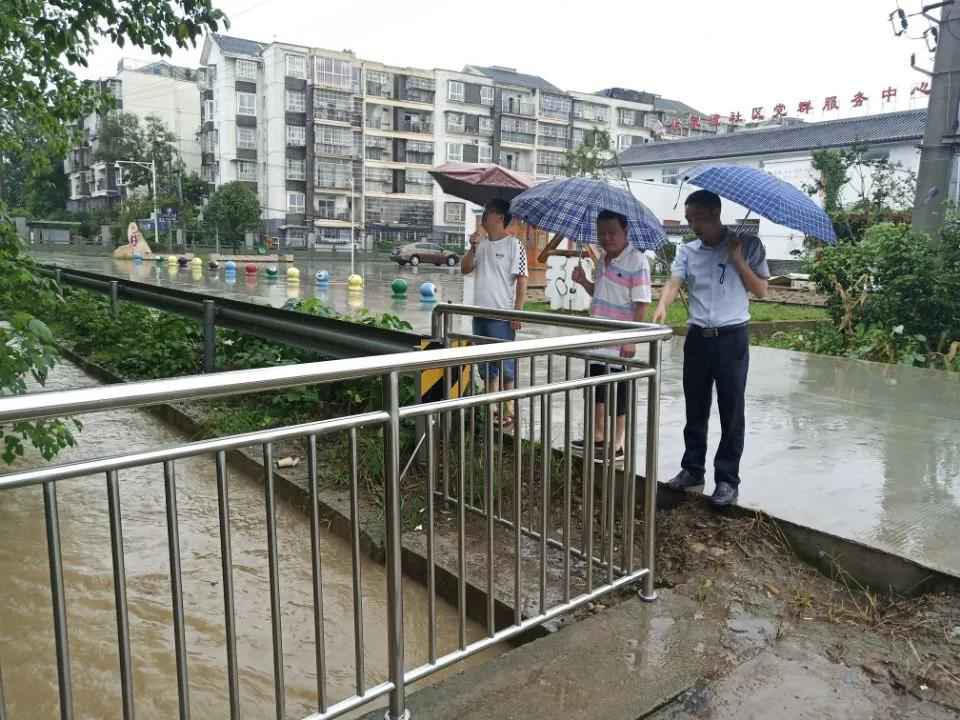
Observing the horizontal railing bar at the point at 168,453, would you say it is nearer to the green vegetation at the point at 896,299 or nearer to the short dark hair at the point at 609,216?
the short dark hair at the point at 609,216

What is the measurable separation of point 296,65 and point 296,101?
8.48ft

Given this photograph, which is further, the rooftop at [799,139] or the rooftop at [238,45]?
the rooftop at [238,45]

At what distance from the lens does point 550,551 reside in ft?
12.2

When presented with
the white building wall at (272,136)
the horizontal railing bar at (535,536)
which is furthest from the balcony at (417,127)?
the horizontal railing bar at (535,536)

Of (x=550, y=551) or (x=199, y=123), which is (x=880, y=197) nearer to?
(x=550, y=551)

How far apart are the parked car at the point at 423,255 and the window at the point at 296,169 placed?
18760 millimetres

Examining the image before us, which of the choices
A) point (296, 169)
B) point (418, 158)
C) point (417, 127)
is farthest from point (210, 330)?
point (417, 127)

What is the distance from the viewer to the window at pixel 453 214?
64438mm

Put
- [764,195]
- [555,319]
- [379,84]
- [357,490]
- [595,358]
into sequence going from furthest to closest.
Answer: [379,84]
[764,195]
[555,319]
[595,358]
[357,490]

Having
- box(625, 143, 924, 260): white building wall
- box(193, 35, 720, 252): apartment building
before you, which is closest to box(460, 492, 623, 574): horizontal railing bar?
box(625, 143, 924, 260): white building wall

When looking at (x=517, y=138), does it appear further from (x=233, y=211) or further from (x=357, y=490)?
(x=357, y=490)

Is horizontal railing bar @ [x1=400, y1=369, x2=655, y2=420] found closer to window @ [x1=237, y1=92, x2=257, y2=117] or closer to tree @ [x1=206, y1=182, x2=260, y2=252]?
tree @ [x1=206, y1=182, x2=260, y2=252]

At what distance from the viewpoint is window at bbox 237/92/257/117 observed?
59.1 m

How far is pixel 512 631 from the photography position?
2674mm
